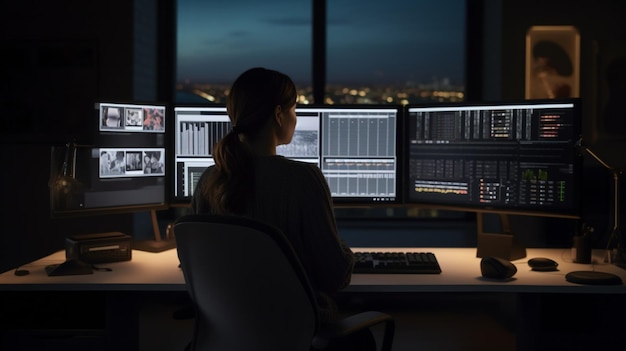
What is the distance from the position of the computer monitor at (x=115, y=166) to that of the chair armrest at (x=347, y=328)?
3.85 feet

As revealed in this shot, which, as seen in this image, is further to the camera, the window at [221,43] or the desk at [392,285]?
the window at [221,43]

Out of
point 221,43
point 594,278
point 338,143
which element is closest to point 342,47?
point 221,43

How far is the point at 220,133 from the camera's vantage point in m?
2.75

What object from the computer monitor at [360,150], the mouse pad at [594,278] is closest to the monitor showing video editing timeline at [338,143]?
the computer monitor at [360,150]

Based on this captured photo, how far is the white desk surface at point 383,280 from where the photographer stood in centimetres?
211

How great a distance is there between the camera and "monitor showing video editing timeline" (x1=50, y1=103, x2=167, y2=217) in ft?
8.18

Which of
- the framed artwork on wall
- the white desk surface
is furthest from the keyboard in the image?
the framed artwork on wall

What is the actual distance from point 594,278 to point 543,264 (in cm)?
25

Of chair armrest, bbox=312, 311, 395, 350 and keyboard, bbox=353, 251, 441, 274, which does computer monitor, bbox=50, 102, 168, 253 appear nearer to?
keyboard, bbox=353, 251, 441, 274

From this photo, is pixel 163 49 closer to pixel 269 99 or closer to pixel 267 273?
pixel 269 99

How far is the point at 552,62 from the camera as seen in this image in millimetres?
3660

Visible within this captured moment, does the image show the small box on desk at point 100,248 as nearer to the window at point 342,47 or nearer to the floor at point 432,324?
the floor at point 432,324

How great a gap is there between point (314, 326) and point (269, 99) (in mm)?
586

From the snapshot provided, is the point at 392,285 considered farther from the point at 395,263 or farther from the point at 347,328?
the point at 347,328
